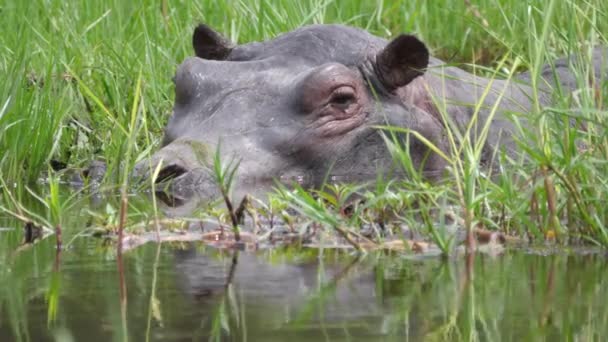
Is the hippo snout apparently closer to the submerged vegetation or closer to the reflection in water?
the submerged vegetation

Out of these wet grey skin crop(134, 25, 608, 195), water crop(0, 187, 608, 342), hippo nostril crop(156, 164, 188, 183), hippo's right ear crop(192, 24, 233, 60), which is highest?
hippo's right ear crop(192, 24, 233, 60)

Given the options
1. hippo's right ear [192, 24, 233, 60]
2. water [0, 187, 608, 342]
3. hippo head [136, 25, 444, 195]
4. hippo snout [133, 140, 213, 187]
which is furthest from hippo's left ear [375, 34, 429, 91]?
water [0, 187, 608, 342]

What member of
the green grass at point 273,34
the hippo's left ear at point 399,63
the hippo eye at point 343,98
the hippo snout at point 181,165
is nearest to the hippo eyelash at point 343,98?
the hippo eye at point 343,98

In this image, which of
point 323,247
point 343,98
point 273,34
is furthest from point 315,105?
point 323,247

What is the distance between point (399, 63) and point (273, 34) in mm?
2002

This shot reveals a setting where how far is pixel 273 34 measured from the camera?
8.91 metres

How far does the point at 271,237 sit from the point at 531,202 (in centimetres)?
78

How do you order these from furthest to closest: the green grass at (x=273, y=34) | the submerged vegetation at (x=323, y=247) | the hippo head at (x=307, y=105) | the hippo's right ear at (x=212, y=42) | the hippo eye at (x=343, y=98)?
1. the hippo's right ear at (x=212, y=42)
2. the hippo eye at (x=343, y=98)
3. the hippo head at (x=307, y=105)
4. the green grass at (x=273, y=34)
5. the submerged vegetation at (x=323, y=247)

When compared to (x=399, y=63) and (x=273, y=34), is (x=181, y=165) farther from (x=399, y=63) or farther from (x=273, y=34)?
(x=273, y=34)

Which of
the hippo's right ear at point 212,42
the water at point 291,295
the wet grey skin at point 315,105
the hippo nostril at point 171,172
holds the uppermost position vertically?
the hippo's right ear at point 212,42

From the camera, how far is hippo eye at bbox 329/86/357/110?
6.93 metres

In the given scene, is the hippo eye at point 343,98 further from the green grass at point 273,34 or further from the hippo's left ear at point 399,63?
the green grass at point 273,34

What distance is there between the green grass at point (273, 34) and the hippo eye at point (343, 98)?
22.7 inches

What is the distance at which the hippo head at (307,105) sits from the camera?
666 cm
